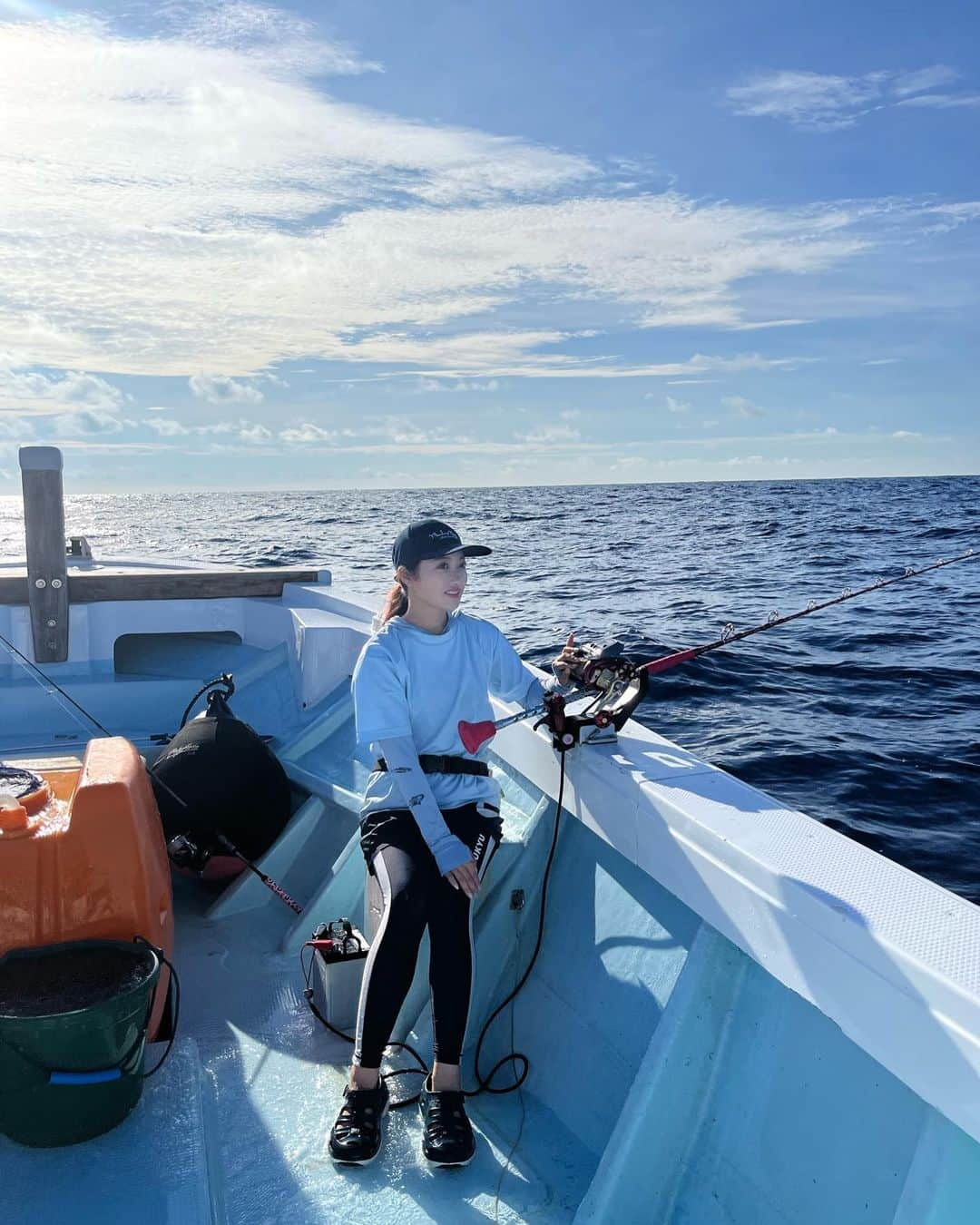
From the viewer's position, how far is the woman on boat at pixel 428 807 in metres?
2.58

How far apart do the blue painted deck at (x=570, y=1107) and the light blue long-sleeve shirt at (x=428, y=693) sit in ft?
1.13

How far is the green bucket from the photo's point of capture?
2402 millimetres

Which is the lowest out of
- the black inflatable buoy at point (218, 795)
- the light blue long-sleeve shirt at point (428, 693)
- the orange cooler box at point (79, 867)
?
the black inflatable buoy at point (218, 795)

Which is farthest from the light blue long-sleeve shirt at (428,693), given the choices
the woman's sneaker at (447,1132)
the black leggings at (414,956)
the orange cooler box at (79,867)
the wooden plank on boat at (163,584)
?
the wooden plank on boat at (163,584)

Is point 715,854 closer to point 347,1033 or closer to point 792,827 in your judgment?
point 792,827

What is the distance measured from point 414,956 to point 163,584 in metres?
4.06

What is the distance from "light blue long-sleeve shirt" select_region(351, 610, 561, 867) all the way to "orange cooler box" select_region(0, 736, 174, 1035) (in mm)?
672

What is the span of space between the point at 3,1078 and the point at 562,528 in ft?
124

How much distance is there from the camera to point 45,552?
577cm

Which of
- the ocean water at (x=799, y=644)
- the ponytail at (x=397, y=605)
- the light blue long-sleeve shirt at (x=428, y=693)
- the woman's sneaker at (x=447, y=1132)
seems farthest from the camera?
the ocean water at (x=799, y=644)

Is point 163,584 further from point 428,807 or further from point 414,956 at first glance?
point 414,956

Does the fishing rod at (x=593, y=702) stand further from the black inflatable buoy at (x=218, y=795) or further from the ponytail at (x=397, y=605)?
the black inflatable buoy at (x=218, y=795)

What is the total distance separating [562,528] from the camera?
131ft

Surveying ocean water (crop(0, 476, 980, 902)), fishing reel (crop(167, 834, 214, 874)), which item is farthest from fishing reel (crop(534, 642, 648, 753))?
ocean water (crop(0, 476, 980, 902))
